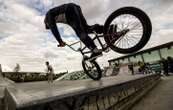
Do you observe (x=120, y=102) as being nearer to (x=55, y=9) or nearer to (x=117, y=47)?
(x=117, y=47)

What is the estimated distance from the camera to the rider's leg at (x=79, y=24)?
4.89 metres

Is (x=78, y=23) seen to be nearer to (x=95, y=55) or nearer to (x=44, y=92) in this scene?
(x=95, y=55)

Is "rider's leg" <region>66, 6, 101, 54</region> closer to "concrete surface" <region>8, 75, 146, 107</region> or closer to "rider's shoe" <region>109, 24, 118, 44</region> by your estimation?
"rider's shoe" <region>109, 24, 118, 44</region>

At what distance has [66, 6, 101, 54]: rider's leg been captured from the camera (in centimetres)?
489

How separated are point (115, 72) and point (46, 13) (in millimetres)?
18613

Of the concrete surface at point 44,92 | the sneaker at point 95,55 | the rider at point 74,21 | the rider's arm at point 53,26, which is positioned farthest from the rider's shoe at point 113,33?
the rider's arm at point 53,26

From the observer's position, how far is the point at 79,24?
4.93m

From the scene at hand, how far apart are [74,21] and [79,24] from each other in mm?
152

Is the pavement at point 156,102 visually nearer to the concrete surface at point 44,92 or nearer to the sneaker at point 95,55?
the sneaker at point 95,55

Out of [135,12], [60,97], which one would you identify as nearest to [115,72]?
[135,12]

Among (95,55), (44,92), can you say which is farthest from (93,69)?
(44,92)

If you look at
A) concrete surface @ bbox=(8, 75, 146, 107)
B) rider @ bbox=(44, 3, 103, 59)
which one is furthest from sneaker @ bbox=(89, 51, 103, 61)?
concrete surface @ bbox=(8, 75, 146, 107)

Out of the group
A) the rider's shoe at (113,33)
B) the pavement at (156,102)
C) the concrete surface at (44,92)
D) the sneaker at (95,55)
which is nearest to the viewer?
the concrete surface at (44,92)

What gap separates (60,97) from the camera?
1952mm
